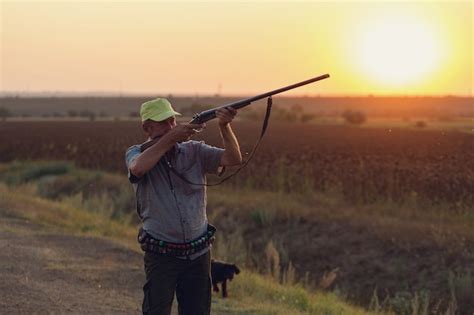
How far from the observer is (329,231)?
18.8 metres

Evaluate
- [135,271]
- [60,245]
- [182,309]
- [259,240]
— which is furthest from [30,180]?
[182,309]

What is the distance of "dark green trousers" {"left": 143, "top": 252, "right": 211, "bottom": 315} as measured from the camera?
5527 millimetres

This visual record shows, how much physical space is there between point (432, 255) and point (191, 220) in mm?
11427

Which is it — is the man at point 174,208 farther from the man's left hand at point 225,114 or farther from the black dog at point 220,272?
the black dog at point 220,272

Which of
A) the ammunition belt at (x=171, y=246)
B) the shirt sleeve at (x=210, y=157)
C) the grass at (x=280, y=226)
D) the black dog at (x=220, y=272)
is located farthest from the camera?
the grass at (x=280, y=226)

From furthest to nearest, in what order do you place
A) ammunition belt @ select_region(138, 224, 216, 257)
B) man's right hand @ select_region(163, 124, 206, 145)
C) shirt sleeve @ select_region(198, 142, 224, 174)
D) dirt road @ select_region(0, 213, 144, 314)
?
dirt road @ select_region(0, 213, 144, 314), shirt sleeve @ select_region(198, 142, 224, 174), ammunition belt @ select_region(138, 224, 216, 257), man's right hand @ select_region(163, 124, 206, 145)

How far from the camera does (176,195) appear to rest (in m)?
5.53

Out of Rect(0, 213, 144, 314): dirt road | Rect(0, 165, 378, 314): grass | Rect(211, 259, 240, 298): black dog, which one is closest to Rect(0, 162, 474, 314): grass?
Rect(0, 165, 378, 314): grass

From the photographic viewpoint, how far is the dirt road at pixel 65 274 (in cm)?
930

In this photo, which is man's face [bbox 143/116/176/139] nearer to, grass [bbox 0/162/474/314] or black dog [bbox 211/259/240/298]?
black dog [bbox 211/259/240/298]

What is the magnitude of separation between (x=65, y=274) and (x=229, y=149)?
20.6 feet

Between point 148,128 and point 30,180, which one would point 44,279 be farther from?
point 30,180

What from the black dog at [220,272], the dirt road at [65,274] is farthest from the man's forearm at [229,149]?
the black dog at [220,272]

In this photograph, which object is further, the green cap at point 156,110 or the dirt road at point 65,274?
the dirt road at point 65,274
